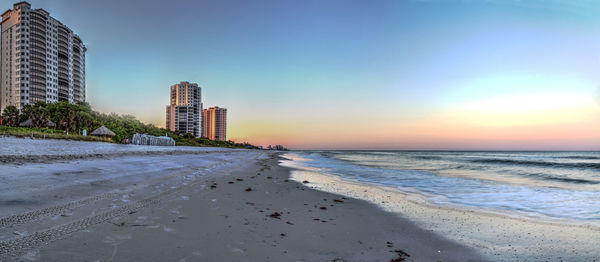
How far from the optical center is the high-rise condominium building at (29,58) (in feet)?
298

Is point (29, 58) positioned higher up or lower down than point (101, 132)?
higher up

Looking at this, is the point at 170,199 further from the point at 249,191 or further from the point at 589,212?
the point at 589,212

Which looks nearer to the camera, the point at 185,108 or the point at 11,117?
the point at 11,117

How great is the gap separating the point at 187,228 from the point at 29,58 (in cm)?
13196

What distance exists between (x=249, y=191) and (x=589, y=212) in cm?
790

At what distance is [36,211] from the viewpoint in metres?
3.39

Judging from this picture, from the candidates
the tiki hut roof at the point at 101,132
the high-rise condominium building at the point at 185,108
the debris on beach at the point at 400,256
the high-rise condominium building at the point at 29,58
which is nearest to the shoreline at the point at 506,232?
the debris on beach at the point at 400,256

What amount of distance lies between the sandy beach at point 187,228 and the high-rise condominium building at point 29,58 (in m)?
123

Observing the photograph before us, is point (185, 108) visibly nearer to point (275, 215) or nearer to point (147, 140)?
point (147, 140)

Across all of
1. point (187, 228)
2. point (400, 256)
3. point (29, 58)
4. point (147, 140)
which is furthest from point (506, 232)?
point (29, 58)

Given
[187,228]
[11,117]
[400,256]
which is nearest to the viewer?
[400,256]

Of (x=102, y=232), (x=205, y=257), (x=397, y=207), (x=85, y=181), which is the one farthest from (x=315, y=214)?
(x=85, y=181)

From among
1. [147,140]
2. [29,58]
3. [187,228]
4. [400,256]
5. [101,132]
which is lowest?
[400,256]

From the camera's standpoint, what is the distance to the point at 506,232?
4137 millimetres
